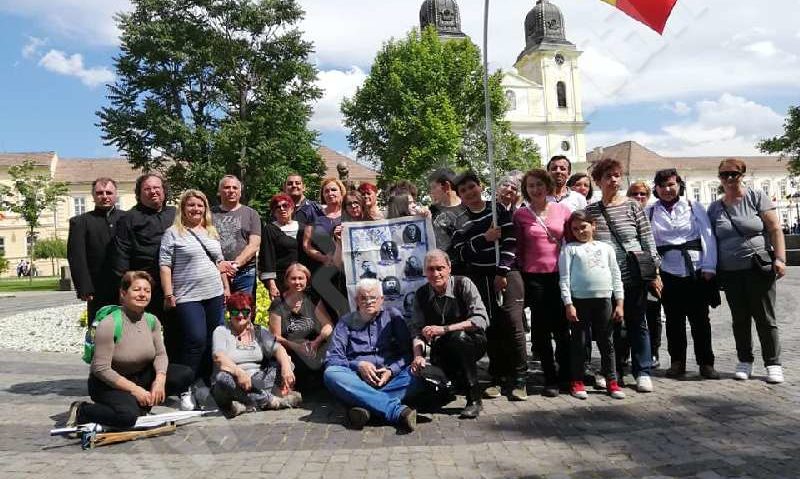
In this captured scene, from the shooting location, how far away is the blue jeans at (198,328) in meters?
6.08

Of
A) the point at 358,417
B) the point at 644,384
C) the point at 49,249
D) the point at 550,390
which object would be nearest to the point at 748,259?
the point at 644,384

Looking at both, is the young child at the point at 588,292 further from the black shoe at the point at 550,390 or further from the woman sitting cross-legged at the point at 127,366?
the woman sitting cross-legged at the point at 127,366

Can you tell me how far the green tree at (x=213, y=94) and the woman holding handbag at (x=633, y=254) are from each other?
84.8ft

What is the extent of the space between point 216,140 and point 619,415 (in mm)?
27388

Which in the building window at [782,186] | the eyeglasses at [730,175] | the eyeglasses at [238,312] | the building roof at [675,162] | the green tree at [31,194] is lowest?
the eyeglasses at [238,312]

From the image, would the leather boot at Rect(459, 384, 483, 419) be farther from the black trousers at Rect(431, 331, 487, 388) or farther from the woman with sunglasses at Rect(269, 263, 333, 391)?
the woman with sunglasses at Rect(269, 263, 333, 391)

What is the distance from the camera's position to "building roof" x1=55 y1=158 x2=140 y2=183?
7838 cm

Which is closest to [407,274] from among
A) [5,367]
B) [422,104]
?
[5,367]

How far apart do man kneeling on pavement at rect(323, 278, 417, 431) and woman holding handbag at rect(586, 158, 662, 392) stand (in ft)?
7.17

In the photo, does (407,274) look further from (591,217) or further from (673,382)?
(673,382)

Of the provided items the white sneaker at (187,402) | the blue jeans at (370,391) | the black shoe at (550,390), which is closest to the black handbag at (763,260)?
the black shoe at (550,390)

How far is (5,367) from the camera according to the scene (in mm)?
9430

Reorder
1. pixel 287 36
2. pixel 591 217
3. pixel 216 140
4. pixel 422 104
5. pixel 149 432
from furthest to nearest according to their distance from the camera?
1. pixel 422 104
2. pixel 287 36
3. pixel 216 140
4. pixel 591 217
5. pixel 149 432

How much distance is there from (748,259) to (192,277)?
5.34m
